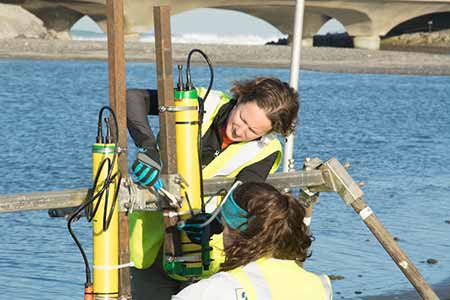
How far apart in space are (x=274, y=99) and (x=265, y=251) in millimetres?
1316

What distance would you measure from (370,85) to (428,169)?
58.6 ft

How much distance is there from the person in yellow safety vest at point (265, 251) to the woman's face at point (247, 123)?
1125 millimetres

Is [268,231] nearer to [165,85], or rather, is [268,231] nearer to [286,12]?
[165,85]

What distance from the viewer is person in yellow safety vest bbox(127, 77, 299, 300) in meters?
4.67

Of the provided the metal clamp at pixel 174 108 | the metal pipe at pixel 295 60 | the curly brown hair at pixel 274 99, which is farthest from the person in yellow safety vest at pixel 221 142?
the metal pipe at pixel 295 60

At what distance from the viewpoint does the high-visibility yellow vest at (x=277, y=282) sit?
3391mm

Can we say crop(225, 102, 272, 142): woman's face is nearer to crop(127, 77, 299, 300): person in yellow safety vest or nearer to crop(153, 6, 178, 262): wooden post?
crop(127, 77, 299, 300): person in yellow safety vest

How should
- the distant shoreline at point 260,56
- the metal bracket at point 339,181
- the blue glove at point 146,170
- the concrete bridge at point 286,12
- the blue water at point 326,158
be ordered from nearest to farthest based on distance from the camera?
the blue glove at point 146,170 < the metal bracket at point 339,181 < the blue water at point 326,158 < the distant shoreline at point 260,56 < the concrete bridge at point 286,12

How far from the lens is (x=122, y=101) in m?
4.80

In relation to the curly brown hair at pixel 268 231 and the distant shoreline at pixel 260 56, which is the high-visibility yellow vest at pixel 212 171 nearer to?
the curly brown hair at pixel 268 231

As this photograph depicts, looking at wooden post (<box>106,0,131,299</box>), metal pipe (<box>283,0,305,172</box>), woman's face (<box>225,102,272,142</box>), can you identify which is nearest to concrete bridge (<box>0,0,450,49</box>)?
metal pipe (<box>283,0,305,172</box>)

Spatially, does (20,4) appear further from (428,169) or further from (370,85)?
(428,169)

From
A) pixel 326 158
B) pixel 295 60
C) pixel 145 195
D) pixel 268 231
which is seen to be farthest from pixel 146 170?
pixel 326 158

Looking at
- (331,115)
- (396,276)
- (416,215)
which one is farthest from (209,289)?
(331,115)
